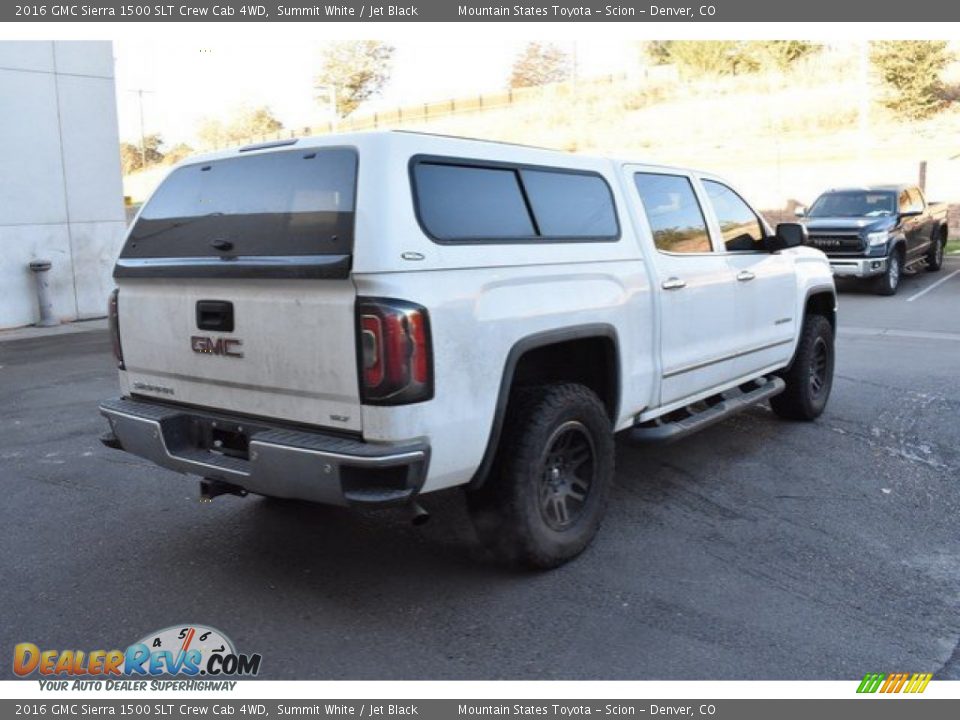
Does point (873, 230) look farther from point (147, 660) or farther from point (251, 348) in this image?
point (147, 660)

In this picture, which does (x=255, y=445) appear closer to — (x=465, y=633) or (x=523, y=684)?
(x=465, y=633)

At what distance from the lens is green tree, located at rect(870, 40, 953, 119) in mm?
33406

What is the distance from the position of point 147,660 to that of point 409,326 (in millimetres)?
1682

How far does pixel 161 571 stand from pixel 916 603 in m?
3.50

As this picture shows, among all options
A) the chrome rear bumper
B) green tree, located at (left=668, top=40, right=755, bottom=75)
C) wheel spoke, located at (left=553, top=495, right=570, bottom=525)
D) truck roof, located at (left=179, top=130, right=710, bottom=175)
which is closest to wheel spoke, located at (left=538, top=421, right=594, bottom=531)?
wheel spoke, located at (left=553, top=495, right=570, bottom=525)

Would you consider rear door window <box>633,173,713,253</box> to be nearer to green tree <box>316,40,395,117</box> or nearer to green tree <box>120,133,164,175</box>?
green tree <box>316,40,395,117</box>

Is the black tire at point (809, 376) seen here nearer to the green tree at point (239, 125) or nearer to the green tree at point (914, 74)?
the green tree at point (914, 74)

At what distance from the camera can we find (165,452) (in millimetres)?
4109

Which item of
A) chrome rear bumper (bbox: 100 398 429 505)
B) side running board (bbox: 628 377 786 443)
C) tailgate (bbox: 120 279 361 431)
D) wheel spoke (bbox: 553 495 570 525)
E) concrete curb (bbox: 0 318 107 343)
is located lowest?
concrete curb (bbox: 0 318 107 343)

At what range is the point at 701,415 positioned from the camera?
5.43m

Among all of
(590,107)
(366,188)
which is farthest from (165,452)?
(590,107)

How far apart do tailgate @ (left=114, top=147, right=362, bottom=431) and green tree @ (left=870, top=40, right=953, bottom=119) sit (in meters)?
35.4
